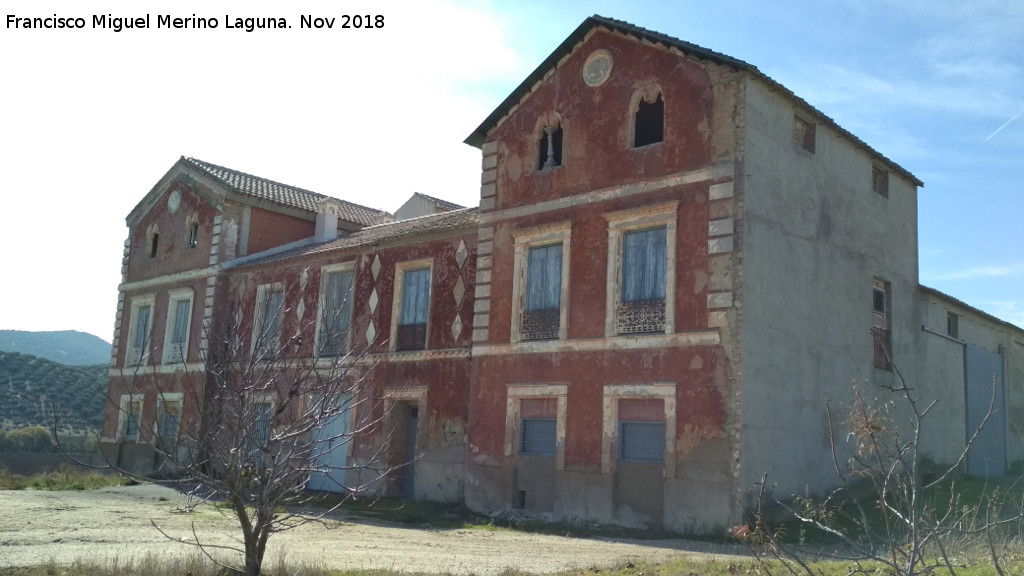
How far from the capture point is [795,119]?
697 inches

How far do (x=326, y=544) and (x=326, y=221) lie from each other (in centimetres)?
1721

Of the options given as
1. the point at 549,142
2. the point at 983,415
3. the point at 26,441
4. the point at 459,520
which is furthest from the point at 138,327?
the point at 983,415

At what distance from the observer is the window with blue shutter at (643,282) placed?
54.7 feet

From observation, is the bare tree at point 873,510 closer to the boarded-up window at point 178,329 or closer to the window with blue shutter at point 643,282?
the window with blue shutter at point 643,282

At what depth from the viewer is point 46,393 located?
Answer: 5072cm

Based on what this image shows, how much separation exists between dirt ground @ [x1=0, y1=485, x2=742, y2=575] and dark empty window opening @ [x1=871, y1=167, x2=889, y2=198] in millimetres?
10032

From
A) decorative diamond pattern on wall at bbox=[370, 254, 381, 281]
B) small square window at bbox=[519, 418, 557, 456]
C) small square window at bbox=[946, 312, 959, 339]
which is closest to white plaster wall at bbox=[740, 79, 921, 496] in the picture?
small square window at bbox=[946, 312, 959, 339]

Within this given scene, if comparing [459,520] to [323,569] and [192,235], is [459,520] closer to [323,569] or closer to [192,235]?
[323,569]

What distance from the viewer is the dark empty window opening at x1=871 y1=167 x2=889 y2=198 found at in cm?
2040

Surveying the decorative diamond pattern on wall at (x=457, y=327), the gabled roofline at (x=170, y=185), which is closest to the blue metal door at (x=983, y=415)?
the decorative diamond pattern on wall at (x=457, y=327)

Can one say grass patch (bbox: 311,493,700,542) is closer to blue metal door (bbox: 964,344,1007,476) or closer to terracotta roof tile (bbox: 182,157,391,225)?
blue metal door (bbox: 964,344,1007,476)

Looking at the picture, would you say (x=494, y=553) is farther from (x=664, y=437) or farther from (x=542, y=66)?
(x=542, y=66)

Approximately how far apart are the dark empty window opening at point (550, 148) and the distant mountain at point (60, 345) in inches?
3383

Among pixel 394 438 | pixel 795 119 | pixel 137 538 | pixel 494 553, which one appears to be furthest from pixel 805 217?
pixel 137 538
